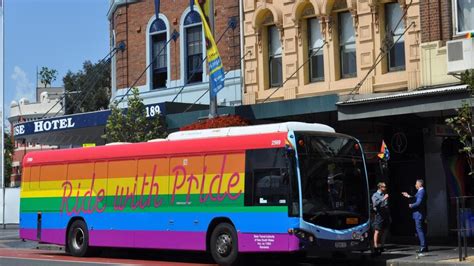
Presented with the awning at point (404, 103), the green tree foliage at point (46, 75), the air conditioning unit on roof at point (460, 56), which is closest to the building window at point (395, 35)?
the awning at point (404, 103)

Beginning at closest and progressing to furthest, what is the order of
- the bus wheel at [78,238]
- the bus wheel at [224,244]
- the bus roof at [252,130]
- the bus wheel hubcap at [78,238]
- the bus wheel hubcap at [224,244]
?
1. the bus roof at [252,130]
2. the bus wheel at [224,244]
3. the bus wheel hubcap at [224,244]
4. the bus wheel at [78,238]
5. the bus wheel hubcap at [78,238]

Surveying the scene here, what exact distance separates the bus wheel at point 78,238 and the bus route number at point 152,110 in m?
5.63

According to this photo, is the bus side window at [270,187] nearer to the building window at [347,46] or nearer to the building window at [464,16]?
the building window at [464,16]

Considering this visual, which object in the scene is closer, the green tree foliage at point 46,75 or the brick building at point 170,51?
the brick building at point 170,51

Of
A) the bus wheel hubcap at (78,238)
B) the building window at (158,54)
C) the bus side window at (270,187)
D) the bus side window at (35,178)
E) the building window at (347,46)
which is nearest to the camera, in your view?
the bus side window at (270,187)

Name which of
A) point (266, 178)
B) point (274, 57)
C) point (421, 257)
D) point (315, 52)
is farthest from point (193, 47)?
point (421, 257)

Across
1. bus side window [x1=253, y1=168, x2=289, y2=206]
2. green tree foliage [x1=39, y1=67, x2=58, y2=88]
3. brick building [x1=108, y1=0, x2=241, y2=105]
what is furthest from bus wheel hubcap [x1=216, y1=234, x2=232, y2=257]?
green tree foliage [x1=39, y1=67, x2=58, y2=88]

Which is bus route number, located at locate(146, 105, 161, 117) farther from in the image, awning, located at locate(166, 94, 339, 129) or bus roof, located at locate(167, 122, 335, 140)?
bus roof, located at locate(167, 122, 335, 140)

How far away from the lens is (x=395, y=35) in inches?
930

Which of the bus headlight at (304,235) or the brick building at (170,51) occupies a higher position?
the brick building at (170,51)

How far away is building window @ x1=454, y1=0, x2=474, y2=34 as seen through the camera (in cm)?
2139

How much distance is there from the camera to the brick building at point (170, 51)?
28.1m

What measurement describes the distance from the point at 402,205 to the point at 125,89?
43.0 feet

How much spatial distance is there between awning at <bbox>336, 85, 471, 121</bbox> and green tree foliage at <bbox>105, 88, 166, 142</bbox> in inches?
307
